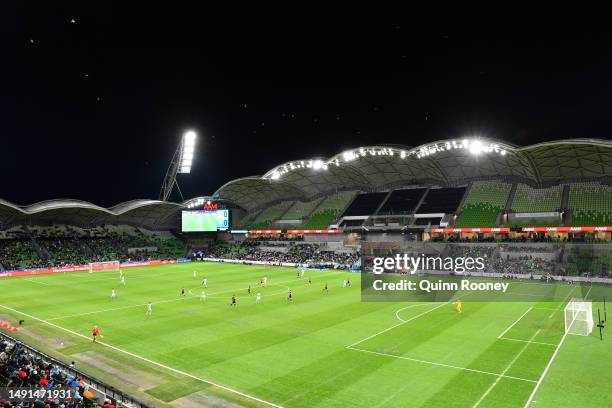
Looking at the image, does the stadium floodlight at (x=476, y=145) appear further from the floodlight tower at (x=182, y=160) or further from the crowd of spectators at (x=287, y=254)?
the floodlight tower at (x=182, y=160)

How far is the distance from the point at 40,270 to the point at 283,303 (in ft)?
155

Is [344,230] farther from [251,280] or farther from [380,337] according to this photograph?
Answer: [380,337]

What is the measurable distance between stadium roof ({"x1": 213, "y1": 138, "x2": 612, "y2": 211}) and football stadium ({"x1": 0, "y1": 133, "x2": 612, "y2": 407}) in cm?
45

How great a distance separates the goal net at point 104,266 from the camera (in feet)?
226

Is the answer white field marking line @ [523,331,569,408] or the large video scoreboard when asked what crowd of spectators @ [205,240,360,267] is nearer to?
the large video scoreboard

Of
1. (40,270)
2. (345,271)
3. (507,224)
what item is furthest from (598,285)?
(40,270)

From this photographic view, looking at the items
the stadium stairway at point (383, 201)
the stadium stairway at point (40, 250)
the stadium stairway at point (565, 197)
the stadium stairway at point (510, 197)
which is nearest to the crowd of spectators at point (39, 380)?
the stadium stairway at point (40, 250)

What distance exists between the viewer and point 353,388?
60.3 feet

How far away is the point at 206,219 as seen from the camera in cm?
8756

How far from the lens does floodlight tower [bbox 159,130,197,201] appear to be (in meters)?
88.7

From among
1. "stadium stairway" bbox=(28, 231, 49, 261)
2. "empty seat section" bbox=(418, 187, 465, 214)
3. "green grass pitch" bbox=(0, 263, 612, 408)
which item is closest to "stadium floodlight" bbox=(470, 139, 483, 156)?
"empty seat section" bbox=(418, 187, 465, 214)

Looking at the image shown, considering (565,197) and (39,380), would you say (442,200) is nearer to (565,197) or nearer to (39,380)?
(565,197)

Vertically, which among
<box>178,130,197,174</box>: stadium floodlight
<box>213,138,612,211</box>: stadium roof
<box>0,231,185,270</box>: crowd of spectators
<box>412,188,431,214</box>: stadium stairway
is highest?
<box>178,130,197,174</box>: stadium floodlight

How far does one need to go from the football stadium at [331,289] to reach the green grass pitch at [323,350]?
0.46ft
